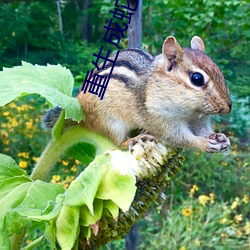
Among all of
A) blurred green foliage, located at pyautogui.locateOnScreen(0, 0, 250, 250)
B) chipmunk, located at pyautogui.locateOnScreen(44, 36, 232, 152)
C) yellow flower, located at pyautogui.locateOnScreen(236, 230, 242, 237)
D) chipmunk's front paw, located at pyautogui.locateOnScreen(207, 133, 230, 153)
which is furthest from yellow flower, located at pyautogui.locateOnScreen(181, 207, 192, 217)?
chipmunk's front paw, located at pyautogui.locateOnScreen(207, 133, 230, 153)

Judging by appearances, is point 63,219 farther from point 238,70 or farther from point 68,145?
point 238,70

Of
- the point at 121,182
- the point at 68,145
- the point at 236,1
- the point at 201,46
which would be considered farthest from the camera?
the point at 236,1

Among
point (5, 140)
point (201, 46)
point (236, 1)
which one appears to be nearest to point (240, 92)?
point (236, 1)

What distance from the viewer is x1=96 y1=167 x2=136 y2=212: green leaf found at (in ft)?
1.62

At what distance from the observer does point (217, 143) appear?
0.67 meters

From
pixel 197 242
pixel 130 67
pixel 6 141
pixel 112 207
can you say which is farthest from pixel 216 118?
pixel 112 207

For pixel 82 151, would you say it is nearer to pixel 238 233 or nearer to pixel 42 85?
pixel 42 85

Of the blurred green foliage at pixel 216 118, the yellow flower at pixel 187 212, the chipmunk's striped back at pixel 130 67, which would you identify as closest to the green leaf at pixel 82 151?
the chipmunk's striped back at pixel 130 67

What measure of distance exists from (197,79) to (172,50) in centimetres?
7

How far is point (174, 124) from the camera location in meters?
0.80

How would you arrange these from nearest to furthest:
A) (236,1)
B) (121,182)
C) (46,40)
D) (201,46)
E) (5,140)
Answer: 1. (121,182)
2. (201,46)
3. (236,1)
4. (5,140)
5. (46,40)

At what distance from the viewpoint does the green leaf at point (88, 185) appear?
492mm

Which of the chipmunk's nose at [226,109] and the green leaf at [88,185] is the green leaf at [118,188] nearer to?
the green leaf at [88,185]

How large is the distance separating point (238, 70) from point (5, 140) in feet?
4.40
